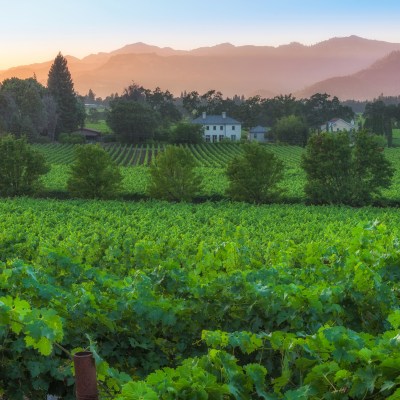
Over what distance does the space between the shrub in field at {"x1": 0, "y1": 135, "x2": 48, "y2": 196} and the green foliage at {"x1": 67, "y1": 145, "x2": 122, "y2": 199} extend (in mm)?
3819

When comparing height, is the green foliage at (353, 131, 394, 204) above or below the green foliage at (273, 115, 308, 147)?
below

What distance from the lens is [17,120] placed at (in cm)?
10938

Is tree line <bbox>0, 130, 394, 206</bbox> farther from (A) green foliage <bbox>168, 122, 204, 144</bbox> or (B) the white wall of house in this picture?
(B) the white wall of house

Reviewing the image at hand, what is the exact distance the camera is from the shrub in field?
167ft

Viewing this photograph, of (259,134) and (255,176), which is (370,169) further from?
(259,134)

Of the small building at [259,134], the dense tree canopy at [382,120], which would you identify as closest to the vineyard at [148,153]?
the small building at [259,134]

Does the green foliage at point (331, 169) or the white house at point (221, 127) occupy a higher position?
the white house at point (221, 127)

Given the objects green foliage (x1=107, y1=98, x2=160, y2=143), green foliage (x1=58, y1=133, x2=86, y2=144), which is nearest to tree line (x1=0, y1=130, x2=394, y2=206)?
green foliage (x1=58, y1=133, x2=86, y2=144)

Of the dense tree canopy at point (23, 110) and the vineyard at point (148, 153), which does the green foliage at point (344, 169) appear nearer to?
the vineyard at point (148, 153)

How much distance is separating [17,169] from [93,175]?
24.9ft

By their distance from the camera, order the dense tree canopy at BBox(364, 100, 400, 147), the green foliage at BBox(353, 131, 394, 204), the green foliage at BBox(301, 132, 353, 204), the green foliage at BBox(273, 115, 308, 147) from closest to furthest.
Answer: the green foliage at BBox(301, 132, 353, 204) < the green foliage at BBox(353, 131, 394, 204) < the green foliage at BBox(273, 115, 308, 147) < the dense tree canopy at BBox(364, 100, 400, 147)

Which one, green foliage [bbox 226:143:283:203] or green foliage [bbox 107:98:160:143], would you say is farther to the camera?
green foliage [bbox 107:98:160:143]

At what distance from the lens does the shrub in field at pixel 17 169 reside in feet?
167

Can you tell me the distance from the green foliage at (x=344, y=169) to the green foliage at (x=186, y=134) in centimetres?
6941
